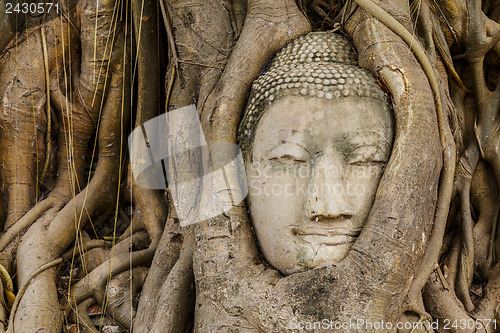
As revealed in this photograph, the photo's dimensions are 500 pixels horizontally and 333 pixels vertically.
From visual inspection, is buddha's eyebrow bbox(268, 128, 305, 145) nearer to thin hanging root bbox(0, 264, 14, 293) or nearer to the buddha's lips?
the buddha's lips

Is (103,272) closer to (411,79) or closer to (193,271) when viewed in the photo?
(193,271)

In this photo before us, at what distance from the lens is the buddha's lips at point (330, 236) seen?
2035 millimetres

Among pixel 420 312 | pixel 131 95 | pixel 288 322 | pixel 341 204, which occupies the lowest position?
pixel 420 312

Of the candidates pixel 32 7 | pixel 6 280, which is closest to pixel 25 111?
pixel 32 7

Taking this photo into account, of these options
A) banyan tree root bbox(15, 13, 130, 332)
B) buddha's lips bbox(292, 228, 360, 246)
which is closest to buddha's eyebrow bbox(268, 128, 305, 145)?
buddha's lips bbox(292, 228, 360, 246)

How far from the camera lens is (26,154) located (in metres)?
2.93

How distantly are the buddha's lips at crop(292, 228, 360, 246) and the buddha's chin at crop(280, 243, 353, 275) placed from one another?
0.01 meters

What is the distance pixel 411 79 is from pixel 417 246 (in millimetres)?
637

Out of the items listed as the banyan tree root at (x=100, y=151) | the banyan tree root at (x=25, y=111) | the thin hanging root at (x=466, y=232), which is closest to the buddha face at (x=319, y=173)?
the thin hanging root at (x=466, y=232)

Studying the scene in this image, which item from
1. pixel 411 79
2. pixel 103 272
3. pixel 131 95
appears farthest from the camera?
pixel 131 95

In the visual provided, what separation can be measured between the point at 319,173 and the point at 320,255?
1.01ft

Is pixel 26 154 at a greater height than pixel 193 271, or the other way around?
pixel 26 154

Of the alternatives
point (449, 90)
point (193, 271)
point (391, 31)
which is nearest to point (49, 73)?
point (193, 271)

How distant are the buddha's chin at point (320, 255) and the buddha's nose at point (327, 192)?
0.36 ft
